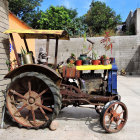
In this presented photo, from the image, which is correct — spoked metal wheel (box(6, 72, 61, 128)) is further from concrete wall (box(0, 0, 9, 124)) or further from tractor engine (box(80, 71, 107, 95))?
tractor engine (box(80, 71, 107, 95))

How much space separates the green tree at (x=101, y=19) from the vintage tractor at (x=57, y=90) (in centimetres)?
1817

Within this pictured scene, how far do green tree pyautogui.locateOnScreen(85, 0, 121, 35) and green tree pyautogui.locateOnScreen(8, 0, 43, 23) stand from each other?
26.6ft

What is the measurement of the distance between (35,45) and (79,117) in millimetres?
10896

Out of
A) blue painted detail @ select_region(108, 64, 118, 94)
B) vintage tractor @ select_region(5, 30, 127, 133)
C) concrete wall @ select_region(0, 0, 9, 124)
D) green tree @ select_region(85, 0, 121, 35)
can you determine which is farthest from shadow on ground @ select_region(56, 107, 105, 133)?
green tree @ select_region(85, 0, 121, 35)

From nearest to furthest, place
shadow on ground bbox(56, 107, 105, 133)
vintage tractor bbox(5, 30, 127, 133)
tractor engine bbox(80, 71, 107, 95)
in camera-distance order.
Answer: vintage tractor bbox(5, 30, 127, 133) → shadow on ground bbox(56, 107, 105, 133) → tractor engine bbox(80, 71, 107, 95)

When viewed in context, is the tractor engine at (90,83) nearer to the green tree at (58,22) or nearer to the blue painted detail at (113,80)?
the blue painted detail at (113,80)

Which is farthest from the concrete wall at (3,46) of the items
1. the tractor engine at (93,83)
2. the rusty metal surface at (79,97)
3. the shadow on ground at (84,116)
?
the tractor engine at (93,83)

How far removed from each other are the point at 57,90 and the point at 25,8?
21729 mm

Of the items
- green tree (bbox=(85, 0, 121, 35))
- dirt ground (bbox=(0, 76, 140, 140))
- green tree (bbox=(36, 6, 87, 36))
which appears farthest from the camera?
green tree (bbox=(85, 0, 121, 35))

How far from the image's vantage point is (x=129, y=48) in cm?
1280

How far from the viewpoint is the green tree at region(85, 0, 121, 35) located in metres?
21.2

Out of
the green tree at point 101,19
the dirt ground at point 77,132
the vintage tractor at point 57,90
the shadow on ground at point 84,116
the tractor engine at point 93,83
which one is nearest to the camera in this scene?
the dirt ground at point 77,132

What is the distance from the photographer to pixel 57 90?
286 cm

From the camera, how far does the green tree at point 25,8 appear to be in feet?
66.2
